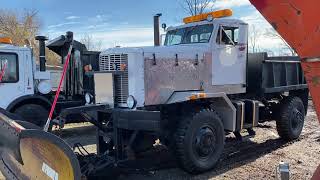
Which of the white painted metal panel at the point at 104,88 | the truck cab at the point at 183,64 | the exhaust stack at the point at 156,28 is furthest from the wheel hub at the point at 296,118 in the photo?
the white painted metal panel at the point at 104,88

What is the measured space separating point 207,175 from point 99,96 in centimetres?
233

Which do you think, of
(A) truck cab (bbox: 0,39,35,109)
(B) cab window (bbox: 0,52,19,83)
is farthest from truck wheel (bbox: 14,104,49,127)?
(B) cab window (bbox: 0,52,19,83)

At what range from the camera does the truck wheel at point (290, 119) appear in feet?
30.0

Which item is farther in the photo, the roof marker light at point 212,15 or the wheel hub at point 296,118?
the wheel hub at point 296,118

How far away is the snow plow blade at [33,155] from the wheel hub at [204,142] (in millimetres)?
2773

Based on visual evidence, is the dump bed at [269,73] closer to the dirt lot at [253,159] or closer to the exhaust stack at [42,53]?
the dirt lot at [253,159]

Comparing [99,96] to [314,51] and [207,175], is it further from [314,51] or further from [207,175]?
[314,51]

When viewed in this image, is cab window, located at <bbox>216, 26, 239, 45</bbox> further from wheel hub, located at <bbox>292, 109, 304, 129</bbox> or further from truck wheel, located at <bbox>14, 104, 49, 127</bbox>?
truck wheel, located at <bbox>14, 104, 49, 127</bbox>

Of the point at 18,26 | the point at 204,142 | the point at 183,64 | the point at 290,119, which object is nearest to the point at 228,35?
the point at 183,64

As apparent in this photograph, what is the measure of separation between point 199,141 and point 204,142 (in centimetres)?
13

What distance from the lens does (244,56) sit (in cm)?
806

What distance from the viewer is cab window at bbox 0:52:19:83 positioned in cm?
952

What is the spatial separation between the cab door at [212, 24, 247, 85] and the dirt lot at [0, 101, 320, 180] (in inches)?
59.3

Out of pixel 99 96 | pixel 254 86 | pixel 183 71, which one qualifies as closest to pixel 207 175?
pixel 183 71
